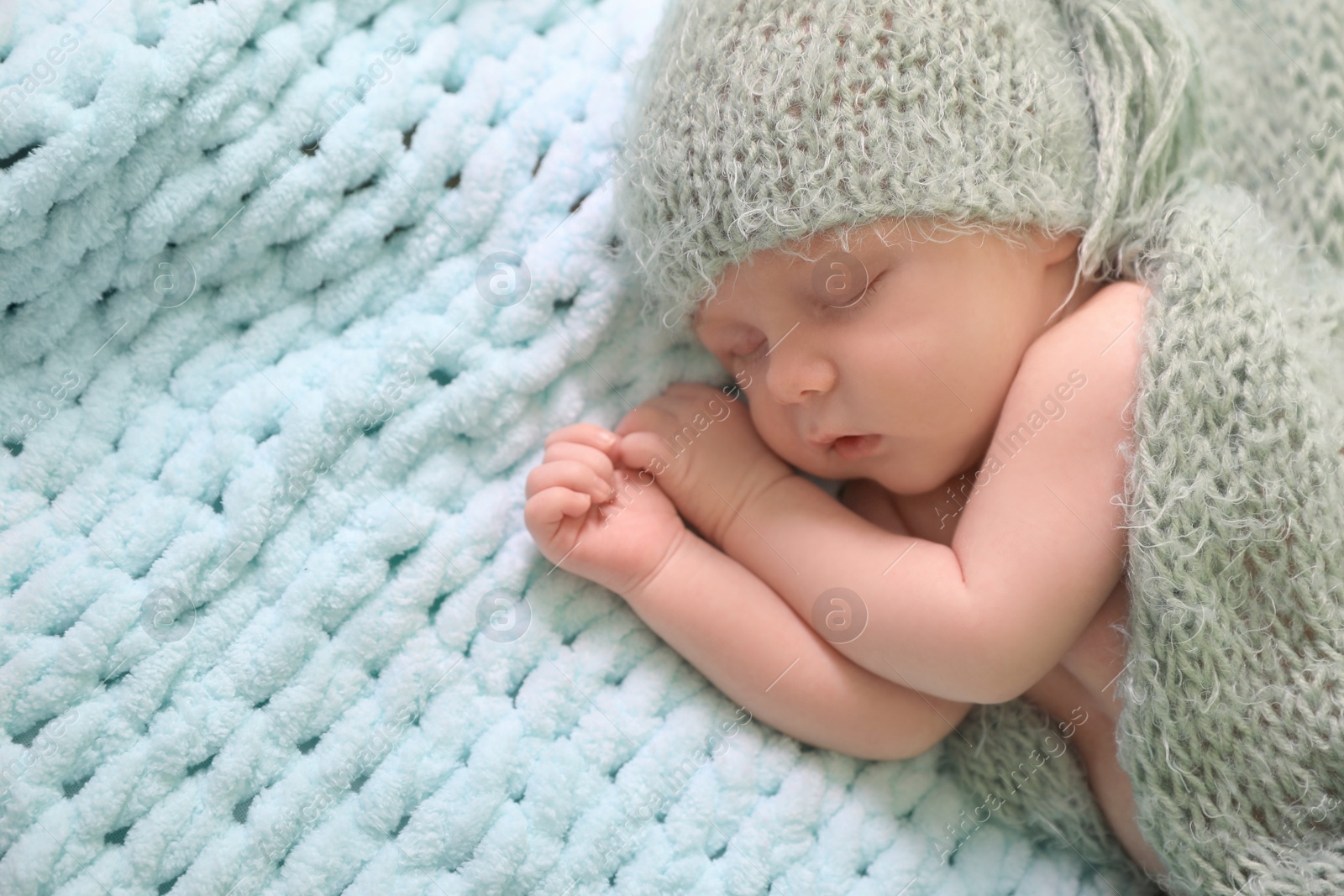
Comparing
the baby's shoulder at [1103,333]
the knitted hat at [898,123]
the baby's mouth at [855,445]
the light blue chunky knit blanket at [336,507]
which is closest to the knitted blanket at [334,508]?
the light blue chunky knit blanket at [336,507]

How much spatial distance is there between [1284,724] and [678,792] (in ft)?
1.89

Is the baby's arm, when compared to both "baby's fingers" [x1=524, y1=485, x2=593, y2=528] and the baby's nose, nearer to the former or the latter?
"baby's fingers" [x1=524, y1=485, x2=593, y2=528]

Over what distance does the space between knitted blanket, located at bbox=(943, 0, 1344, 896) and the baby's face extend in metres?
0.13

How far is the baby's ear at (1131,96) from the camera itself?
1.00 metres

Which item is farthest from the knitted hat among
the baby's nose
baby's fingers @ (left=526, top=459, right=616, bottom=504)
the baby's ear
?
baby's fingers @ (left=526, top=459, right=616, bottom=504)

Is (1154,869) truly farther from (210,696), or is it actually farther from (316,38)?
(316,38)

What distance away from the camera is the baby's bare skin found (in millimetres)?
951

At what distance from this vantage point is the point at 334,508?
1029 mm

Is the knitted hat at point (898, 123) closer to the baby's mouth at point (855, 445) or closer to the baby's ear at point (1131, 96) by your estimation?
the baby's ear at point (1131, 96)

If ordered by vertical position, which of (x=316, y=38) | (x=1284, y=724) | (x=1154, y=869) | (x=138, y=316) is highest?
(x=316, y=38)

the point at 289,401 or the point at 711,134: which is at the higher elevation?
the point at 711,134

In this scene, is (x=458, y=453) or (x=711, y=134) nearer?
(x=711, y=134)

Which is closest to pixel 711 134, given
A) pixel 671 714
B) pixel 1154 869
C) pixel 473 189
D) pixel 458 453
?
pixel 473 189

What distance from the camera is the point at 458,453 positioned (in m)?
1.09
